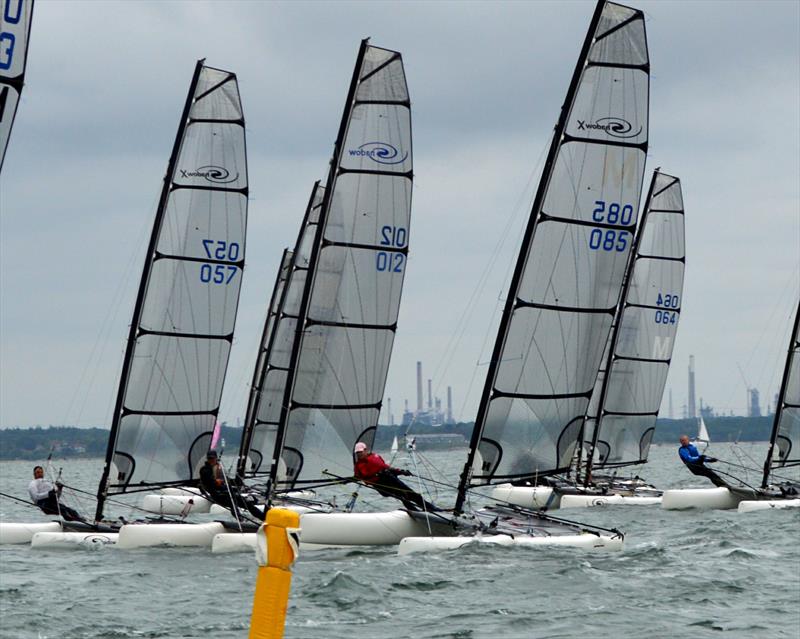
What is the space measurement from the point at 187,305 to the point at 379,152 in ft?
14.2

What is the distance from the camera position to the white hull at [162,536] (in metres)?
18.6

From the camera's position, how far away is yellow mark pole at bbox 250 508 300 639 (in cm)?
529

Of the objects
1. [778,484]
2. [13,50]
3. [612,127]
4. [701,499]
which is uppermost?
[612,127]

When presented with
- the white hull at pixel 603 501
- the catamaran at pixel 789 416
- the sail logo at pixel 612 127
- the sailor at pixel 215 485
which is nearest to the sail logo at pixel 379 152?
the sail logo at pixel 612 127

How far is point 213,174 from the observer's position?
23031mm

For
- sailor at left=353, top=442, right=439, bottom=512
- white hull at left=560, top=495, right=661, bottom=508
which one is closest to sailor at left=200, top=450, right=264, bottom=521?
sailor at left=353, top=442, right=439, bottom=512

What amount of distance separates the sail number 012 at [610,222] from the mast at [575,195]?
0.09ft

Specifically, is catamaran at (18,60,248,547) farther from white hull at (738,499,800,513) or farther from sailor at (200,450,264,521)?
white hull at (738,499,800,513)

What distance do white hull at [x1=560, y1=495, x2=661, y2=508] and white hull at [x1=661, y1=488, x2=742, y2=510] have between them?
1.58m

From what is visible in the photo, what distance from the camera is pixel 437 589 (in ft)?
48.1

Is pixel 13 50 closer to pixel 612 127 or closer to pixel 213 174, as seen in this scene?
pixel 612 127

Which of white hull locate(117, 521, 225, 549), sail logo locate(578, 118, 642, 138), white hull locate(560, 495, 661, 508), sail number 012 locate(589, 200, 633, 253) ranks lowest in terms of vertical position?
white hull locate(117, 521, 225, 549)

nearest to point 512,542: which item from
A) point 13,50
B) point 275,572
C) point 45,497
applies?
point 45,497

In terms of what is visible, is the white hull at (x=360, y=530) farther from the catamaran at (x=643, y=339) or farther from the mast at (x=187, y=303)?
the catamaran at (x=643, y=339)
